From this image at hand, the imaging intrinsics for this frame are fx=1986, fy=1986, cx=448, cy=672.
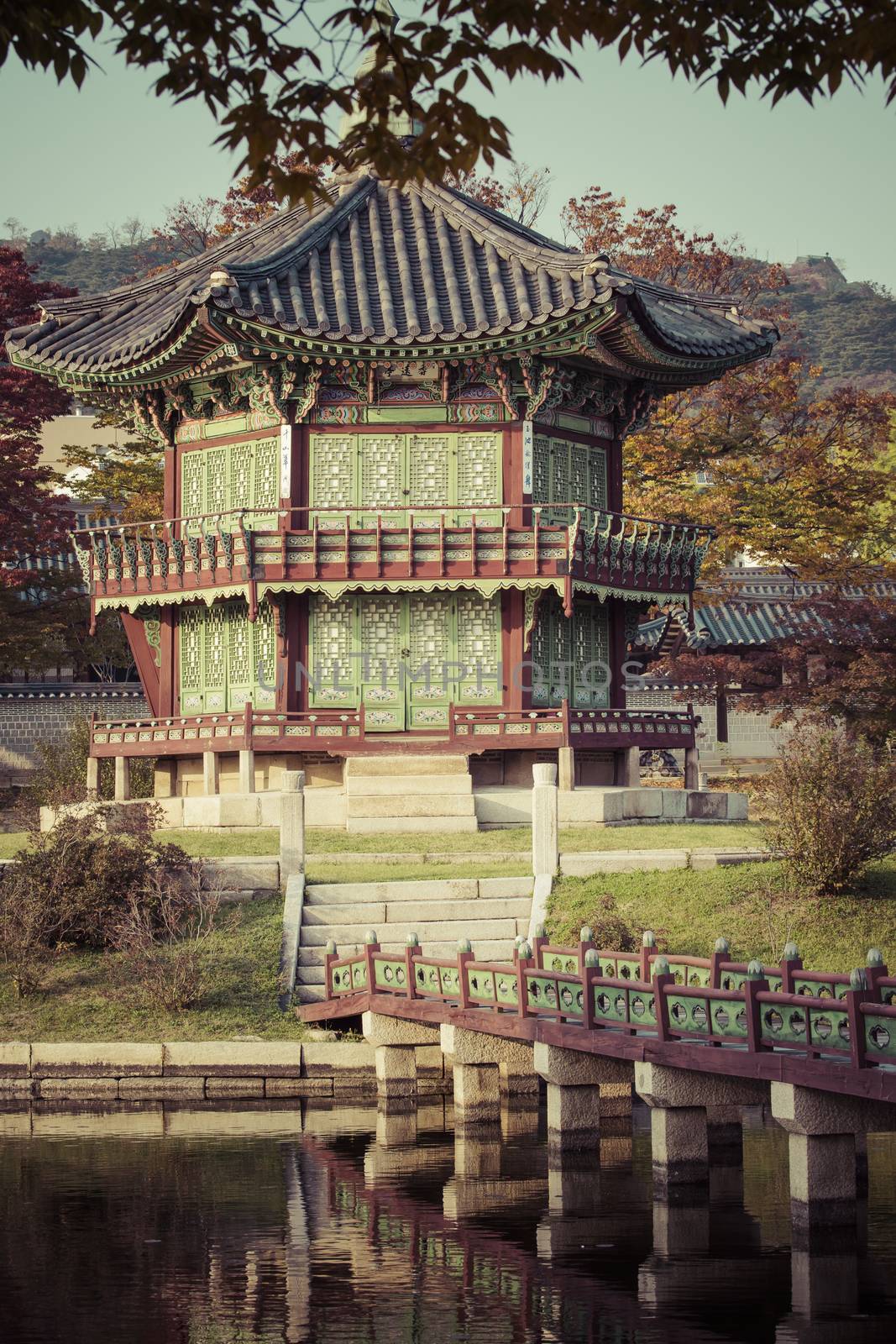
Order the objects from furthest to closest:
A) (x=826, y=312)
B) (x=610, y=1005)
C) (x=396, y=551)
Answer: (x=826, y=312) → (x=396, y=551) → (x=610, y=1005)

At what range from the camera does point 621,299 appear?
34969 mm

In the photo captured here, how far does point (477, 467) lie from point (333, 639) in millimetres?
4250

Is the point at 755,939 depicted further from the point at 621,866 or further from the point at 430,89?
the point at 430,89

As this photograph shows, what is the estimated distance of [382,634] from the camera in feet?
123

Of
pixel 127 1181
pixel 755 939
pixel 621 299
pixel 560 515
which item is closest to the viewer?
pixel 127 1181

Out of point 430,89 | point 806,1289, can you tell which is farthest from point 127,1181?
point 430,89

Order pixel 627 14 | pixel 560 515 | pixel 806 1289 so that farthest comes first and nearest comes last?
pixel 560 515, pixel 806 1289, pixel 627 14

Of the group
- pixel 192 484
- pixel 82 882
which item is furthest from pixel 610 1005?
pixel 192 484

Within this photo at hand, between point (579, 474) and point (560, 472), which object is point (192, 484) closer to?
point (560, 472)

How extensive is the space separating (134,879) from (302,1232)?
10.4 metres

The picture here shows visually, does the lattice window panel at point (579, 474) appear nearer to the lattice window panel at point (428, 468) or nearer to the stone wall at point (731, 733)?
the lattice window panel at point (428, 468)

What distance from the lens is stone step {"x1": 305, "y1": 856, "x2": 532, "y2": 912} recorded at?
27953 millimetres

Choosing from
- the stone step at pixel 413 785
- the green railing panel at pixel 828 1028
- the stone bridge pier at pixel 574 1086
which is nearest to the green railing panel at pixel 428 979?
the stone bridge pier at pixel 574 1086

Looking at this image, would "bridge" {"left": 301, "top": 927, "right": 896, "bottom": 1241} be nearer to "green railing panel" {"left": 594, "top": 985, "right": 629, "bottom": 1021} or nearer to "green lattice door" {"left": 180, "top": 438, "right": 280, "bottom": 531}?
"green railing panel" {"left": 594, "top": 985, "right": 629, "bottom": 1021}
